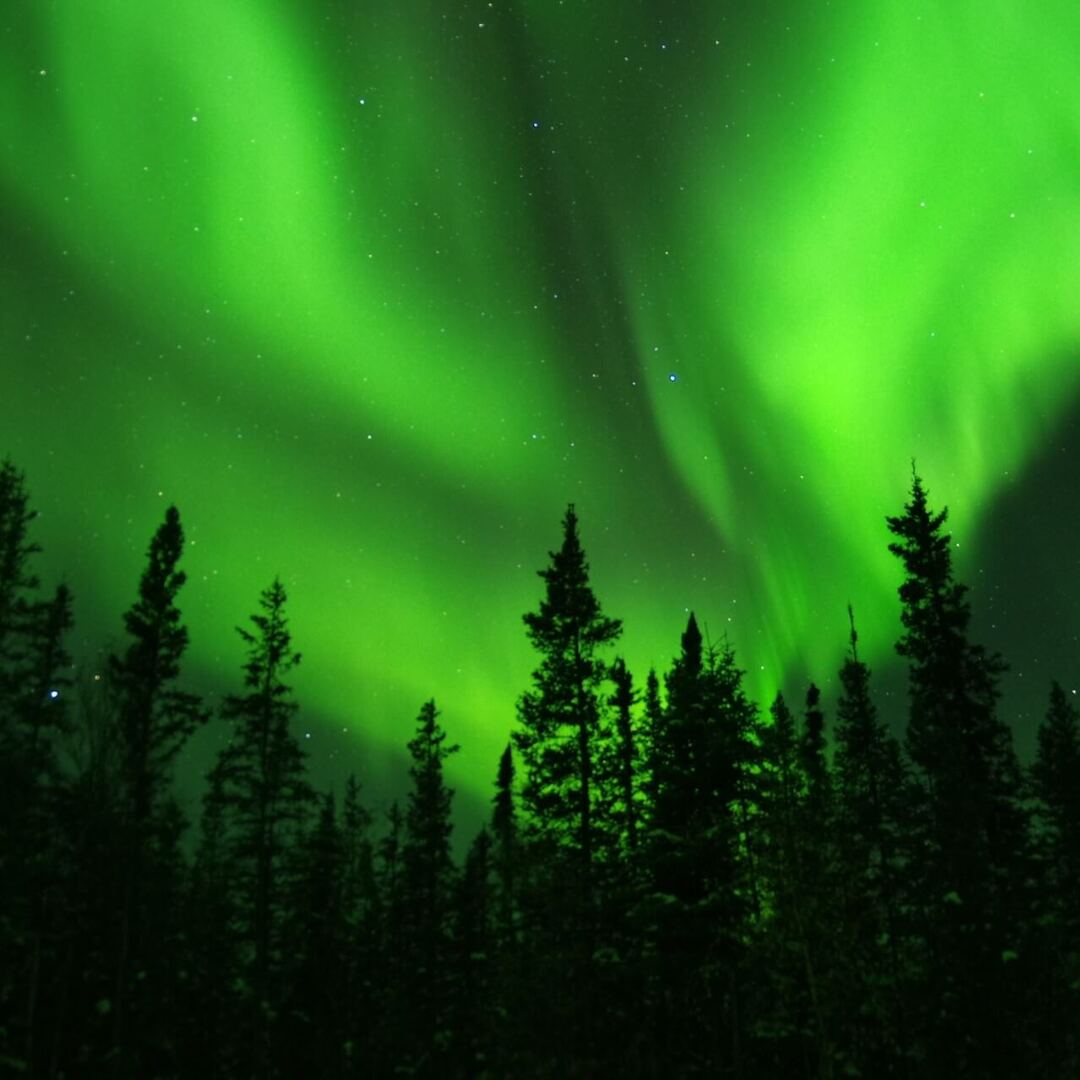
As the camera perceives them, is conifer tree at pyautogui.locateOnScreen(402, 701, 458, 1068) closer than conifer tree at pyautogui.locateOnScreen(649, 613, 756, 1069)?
No

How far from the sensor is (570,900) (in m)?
24.2

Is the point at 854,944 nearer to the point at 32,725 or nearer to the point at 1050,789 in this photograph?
the point at 32,725

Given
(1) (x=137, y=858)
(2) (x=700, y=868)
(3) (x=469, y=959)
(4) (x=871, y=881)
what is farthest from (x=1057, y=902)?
(1) (x=137, y=858)

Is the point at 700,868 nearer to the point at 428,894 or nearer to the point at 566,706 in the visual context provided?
the point at 566,706

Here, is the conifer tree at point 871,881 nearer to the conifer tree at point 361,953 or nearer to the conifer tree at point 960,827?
the conifer tree at point 960,827

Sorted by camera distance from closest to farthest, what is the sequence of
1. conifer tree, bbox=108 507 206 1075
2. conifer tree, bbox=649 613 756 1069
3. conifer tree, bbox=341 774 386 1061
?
conifer tree, bbox=108 507 206 1075
conifer tree, bbox=649 613 756 1069
conifer tree, bbox=341 774 386 1061

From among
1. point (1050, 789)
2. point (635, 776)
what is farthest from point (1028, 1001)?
point (1050, 789)

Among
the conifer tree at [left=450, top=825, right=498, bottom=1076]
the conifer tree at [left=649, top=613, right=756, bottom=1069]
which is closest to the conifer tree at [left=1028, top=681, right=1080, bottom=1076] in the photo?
the conifer tree at [left=649, top=613, right=756, bottom=1069]

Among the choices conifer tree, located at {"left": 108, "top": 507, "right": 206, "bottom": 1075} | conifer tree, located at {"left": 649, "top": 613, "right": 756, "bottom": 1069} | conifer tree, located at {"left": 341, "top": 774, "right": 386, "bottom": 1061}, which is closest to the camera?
conifer tree, located at {"left": 108, "top": 507, "right": 206, "bottom": 1075}

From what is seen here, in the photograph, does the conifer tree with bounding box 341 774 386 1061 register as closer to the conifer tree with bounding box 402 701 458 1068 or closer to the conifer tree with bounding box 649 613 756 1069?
the conifer tree with bounding box 402 701 458 1068

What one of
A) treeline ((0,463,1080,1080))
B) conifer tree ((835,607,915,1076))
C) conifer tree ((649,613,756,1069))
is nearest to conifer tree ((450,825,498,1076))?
treeline ((0,463,1080,1080))

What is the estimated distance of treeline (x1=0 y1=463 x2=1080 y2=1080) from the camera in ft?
74.2

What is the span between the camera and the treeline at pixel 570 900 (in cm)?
2262

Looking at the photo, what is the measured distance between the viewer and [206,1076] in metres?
27.3
